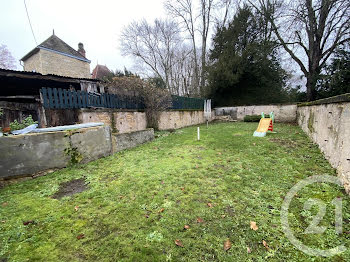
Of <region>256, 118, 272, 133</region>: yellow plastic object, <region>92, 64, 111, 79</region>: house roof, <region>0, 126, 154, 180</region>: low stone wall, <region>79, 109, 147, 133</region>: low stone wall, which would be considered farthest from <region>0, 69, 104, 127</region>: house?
<region>92, 64, 111, 79</region>: house roof

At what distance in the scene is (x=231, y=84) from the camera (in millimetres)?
13711

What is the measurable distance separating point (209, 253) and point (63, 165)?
375cm

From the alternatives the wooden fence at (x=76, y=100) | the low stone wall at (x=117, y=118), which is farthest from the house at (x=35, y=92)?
the low stone wall at (x=117, y=118)

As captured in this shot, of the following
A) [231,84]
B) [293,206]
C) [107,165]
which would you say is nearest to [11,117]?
[107,165]

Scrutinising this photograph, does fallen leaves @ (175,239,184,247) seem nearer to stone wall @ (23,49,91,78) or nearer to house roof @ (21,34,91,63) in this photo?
stone wall @ (23,49,91,78)

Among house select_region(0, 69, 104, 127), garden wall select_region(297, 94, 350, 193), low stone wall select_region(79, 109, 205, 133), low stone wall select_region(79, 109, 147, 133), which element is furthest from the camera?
low stone wall select_region(79, 109, 205, 133)

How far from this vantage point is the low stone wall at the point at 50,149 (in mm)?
2760

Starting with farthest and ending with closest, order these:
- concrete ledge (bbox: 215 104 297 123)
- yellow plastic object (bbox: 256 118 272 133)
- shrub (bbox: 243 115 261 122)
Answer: shrub (bbox: 243 115 261 122), concrete ledge (bbox: 215 104 297 123), yellow plastic object (bbox: 256 118 272 133)

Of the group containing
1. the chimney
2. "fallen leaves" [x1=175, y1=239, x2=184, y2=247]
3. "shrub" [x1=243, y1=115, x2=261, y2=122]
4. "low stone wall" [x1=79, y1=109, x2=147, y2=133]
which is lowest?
"fallen leaves" [x1=175, y1=239, x2=184, y2=247]

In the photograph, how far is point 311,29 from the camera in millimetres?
9961

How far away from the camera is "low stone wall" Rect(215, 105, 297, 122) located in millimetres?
11284

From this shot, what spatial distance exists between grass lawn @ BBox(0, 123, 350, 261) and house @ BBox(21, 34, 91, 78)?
1525 cm

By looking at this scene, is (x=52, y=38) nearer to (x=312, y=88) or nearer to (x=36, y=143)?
(x=36, y=143)

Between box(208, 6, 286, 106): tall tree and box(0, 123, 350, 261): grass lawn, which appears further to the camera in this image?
box(208, 6, 286, 106): tall tree
